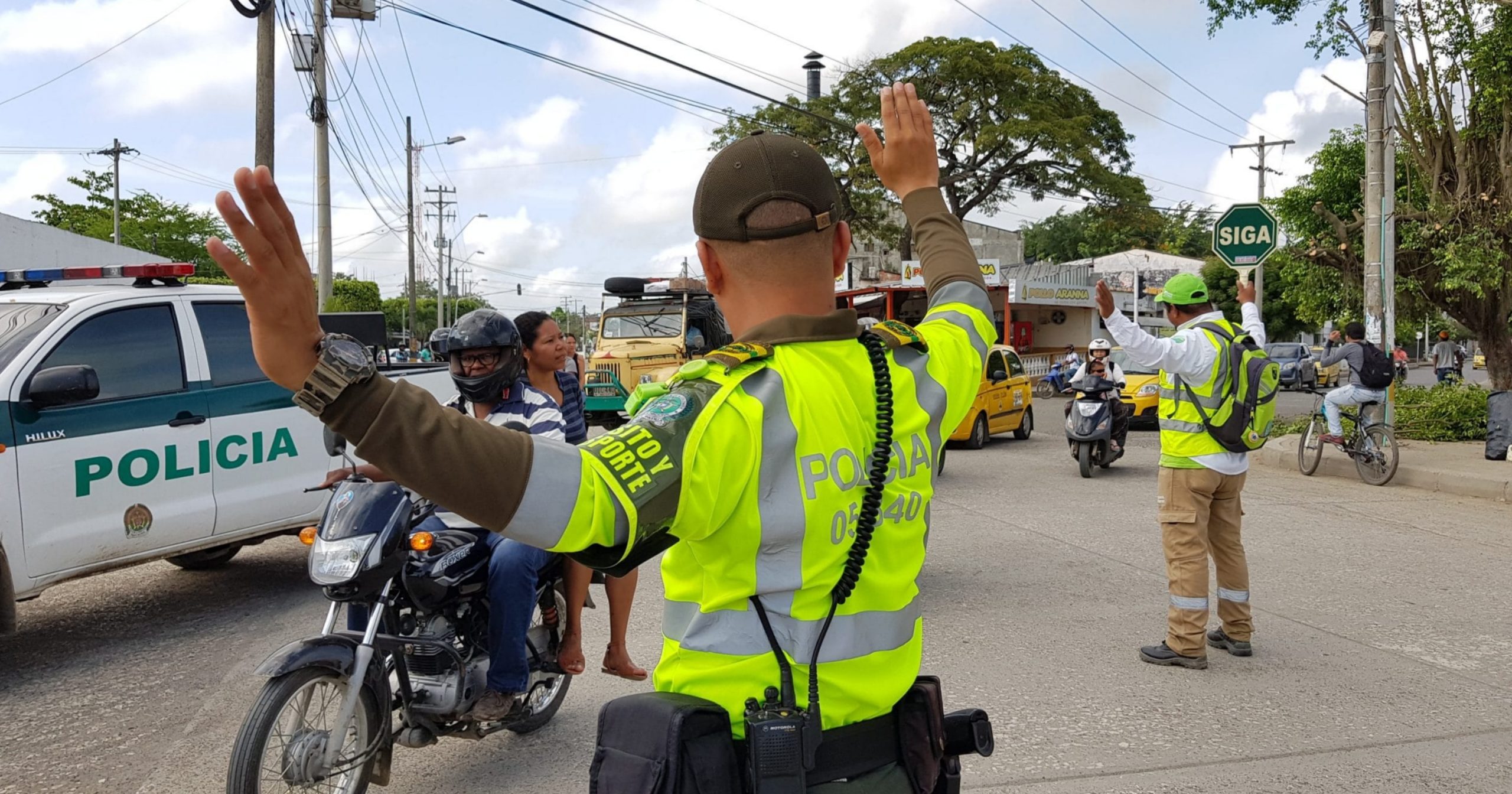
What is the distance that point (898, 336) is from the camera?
5.92ft

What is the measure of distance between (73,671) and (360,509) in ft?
10.2

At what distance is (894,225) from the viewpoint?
37.8 meters

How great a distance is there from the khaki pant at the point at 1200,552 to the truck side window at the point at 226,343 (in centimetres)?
533

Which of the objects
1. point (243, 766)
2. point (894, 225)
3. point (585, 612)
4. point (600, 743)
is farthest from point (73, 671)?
point (894, 225)

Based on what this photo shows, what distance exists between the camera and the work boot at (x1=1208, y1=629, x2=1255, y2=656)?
19.0ft

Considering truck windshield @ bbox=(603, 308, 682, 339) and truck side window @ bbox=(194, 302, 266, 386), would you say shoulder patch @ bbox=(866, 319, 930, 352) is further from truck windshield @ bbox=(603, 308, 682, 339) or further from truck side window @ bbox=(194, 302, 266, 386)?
truck windshield @ bbox=(603, 308, 682, 339)

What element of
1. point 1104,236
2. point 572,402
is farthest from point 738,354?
point 1104,236

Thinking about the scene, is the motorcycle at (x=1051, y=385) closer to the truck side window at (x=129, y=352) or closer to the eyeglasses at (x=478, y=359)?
the truck side window at (x=129, y=352)

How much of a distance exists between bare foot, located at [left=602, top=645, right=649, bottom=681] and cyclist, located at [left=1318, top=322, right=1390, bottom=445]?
10475 millimetres

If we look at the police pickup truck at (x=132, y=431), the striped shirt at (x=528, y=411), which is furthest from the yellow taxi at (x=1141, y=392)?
the striped shirt at (x=528, y=411)

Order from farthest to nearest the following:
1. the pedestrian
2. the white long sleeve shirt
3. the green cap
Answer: the pedestrian → the green cap → the white long sleeve shirt

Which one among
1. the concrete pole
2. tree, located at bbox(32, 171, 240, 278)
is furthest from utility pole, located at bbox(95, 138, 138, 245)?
the concrete pole

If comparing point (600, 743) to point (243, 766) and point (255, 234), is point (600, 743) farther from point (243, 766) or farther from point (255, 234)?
point (243, 766)

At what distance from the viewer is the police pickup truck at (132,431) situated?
17.9ft
